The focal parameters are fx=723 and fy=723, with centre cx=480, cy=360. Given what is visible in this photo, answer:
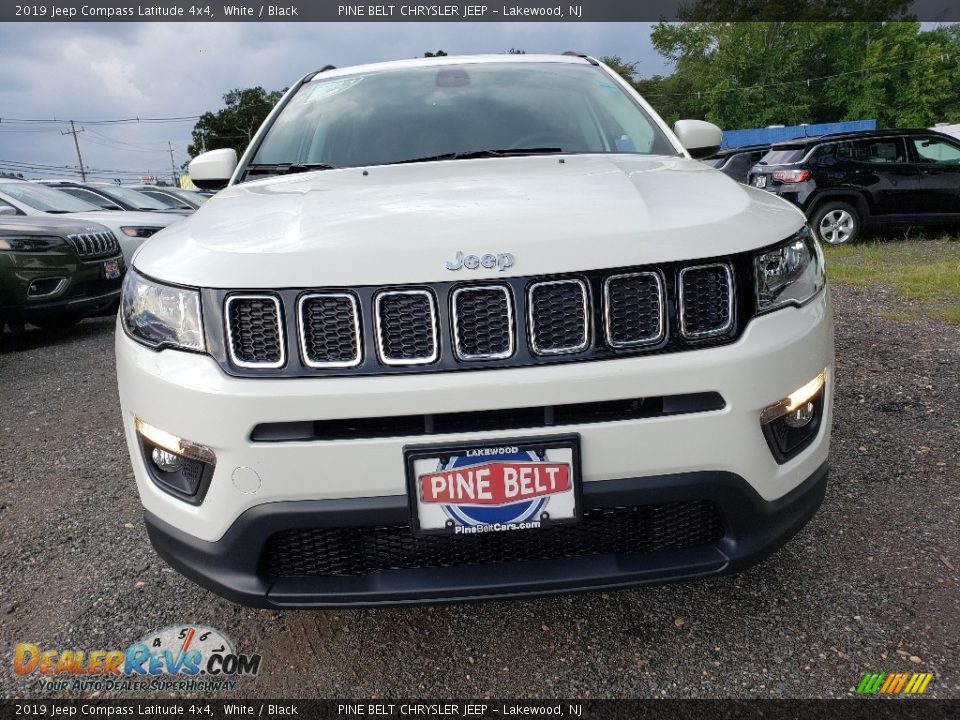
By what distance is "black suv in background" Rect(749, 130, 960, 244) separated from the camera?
9008 mm

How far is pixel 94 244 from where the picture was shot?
6.30 m

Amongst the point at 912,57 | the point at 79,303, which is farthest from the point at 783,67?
the point at 79,303

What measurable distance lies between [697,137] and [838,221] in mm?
7536

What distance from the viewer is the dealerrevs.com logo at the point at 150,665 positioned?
1.84 m

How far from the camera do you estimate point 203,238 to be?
171 centimetres

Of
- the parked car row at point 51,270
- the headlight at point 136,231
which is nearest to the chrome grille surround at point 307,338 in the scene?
the parked car row at point 51,270

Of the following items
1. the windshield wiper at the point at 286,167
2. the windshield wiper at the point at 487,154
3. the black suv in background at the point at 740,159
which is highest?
the windshield wiper at the point at 487,154

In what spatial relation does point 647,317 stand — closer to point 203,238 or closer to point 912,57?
point 203,238

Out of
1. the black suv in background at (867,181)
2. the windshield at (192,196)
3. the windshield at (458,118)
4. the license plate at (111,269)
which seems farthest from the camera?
the windshield at (192,196)

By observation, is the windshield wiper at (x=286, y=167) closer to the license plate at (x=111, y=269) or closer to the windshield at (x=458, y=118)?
the windshield at (x=458, y=118)

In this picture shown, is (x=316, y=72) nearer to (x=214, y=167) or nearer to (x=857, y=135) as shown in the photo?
(x=214, y=167)

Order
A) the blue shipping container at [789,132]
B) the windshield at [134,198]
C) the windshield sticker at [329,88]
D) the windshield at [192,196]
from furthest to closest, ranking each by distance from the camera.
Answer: the blue shipping container at [789,132] → the windshield at [192,196] → the windshield at [134,198] → the windshield sticker at [329,88]

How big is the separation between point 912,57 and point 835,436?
58.0 metres

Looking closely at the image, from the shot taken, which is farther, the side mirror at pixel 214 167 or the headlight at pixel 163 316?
the side mirror at pixel 214 167
